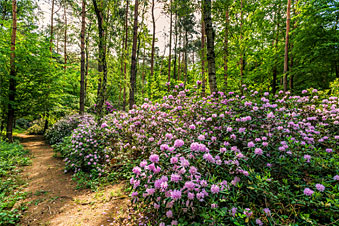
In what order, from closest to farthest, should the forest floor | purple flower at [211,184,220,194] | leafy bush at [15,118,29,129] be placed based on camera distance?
1. purple flower at [211,184,220,194]
2. the forest floor
3. leafy bush at [15,118,29,129]

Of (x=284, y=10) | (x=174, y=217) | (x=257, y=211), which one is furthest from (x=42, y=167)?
(x=284, y=10)

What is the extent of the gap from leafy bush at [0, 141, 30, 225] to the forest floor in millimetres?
147

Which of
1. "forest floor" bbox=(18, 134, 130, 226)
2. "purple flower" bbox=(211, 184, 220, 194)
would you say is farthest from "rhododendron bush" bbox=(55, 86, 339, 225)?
"forest floor" bbox=(18, 134, 130, 226)

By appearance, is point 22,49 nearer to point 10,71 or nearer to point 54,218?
point 10,71

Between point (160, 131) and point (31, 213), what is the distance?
8.76 feet

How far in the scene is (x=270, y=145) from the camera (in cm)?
198

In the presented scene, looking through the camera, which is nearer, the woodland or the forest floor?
the woodland

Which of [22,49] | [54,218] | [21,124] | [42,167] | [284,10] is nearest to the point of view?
[54,218]

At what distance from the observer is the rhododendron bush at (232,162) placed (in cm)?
139

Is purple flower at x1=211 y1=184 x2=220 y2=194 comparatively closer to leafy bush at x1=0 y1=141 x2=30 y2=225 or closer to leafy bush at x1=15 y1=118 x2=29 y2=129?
leafy bush at x1=0 y1=141 x2=30 y2=225

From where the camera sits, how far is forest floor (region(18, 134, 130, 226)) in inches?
93.1

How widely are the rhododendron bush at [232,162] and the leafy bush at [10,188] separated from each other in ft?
4.42

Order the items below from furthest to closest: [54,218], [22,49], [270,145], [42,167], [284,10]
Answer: [284,10], [22,49], [42,167], [54,218], [270,145]

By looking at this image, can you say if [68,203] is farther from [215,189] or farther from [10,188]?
[215,189]
